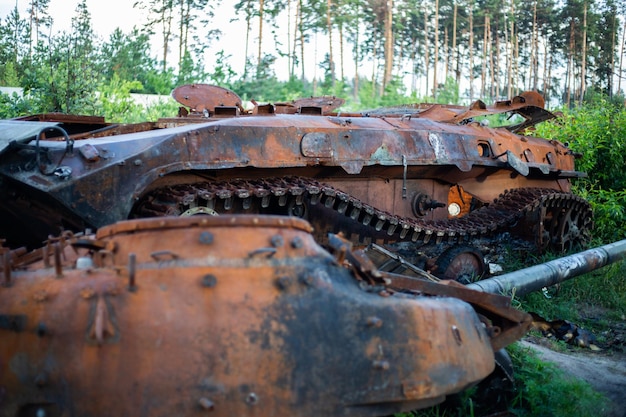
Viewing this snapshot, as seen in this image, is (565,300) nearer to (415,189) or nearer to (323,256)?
(415,189)

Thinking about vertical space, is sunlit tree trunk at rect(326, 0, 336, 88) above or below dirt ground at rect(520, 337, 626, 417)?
above

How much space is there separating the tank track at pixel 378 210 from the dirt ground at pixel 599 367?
1969 millimetres

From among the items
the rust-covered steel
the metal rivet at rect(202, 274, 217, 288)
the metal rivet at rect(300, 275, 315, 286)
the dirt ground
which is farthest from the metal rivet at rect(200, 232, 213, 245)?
the dirt ground

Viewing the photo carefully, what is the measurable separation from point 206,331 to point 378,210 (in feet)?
14.5

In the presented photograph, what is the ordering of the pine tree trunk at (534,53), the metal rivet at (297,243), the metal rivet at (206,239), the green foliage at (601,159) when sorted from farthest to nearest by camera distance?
the pine tree trunk at (534,53)
the green foliage at (601,159)
the metal rivet at (297,243)
the metal rivet at (206,239)

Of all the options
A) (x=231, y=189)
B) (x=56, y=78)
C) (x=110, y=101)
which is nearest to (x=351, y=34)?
(x=110, y=101)

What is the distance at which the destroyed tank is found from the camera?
5301 mm

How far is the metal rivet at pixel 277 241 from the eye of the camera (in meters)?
3.02

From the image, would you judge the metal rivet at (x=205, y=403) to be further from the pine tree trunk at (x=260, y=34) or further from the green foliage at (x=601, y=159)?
the pine tree trunk at (x=260, y=34)

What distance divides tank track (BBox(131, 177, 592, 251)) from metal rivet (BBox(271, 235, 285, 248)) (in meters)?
2.39

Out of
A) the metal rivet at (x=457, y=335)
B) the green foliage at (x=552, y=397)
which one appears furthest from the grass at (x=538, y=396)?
the metal rivet at (x=457, y=335)

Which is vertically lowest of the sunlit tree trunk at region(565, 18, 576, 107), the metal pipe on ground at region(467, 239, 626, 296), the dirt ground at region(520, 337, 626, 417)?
the dirt ground at region(520, 337, 626, 417)

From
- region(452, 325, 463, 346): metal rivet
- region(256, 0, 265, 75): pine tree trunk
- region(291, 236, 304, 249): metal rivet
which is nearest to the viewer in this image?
region(291, 236, 304, 249): metal rivet

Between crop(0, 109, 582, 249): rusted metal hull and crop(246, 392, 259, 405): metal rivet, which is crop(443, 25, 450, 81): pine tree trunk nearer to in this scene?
crop(0, 109, 582, 249): rusted metal hull
